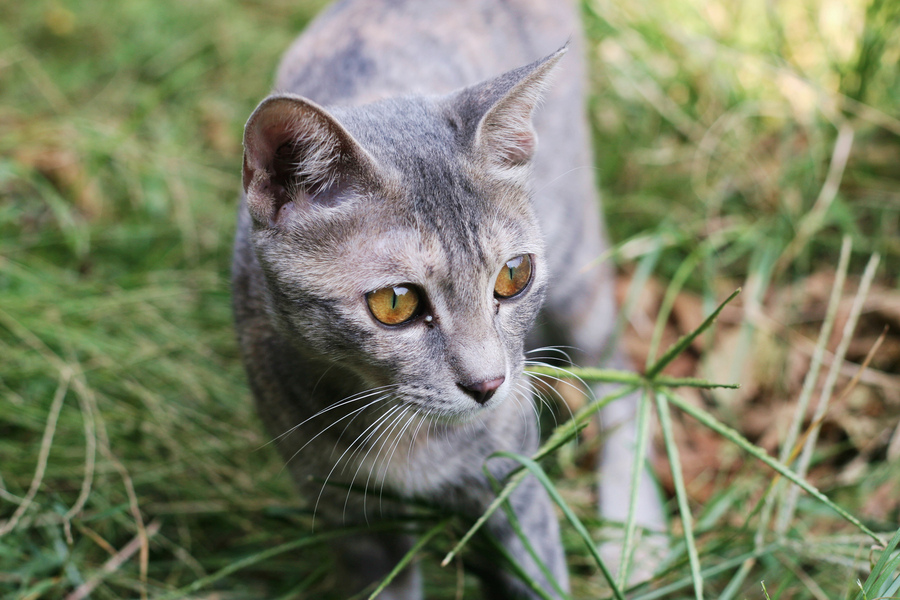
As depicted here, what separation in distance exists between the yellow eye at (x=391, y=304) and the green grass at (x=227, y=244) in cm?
66

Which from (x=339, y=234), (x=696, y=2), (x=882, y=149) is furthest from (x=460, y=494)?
(x=696, y=2)

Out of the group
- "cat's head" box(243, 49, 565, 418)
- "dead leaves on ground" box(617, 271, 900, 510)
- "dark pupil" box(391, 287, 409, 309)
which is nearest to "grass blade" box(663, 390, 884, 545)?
"cat's head" box(243, 49, 565, 418)

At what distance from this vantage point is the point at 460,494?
2061 mm

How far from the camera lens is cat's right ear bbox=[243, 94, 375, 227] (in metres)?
1.50

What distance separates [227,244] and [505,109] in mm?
2151

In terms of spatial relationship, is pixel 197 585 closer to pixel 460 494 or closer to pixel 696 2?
pixel 460 494

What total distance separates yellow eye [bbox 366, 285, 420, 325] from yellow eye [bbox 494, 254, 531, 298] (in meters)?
0.22

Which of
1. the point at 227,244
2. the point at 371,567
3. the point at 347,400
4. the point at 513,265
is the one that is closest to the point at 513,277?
the point at 513,265

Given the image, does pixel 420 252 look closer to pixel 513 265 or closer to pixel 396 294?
pixel 396 294

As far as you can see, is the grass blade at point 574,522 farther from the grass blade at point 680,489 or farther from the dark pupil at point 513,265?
the dark pupil at point 513,265

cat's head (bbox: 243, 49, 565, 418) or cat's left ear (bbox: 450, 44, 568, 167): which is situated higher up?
cat's left ear (bbox: 450, 44, 568, 167)

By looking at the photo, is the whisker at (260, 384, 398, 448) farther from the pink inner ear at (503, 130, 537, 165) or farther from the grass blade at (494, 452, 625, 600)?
the pink inner ear at (503, 130, 537, 165)

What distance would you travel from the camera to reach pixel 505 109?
5.67ft

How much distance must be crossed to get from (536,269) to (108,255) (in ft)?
8.18
